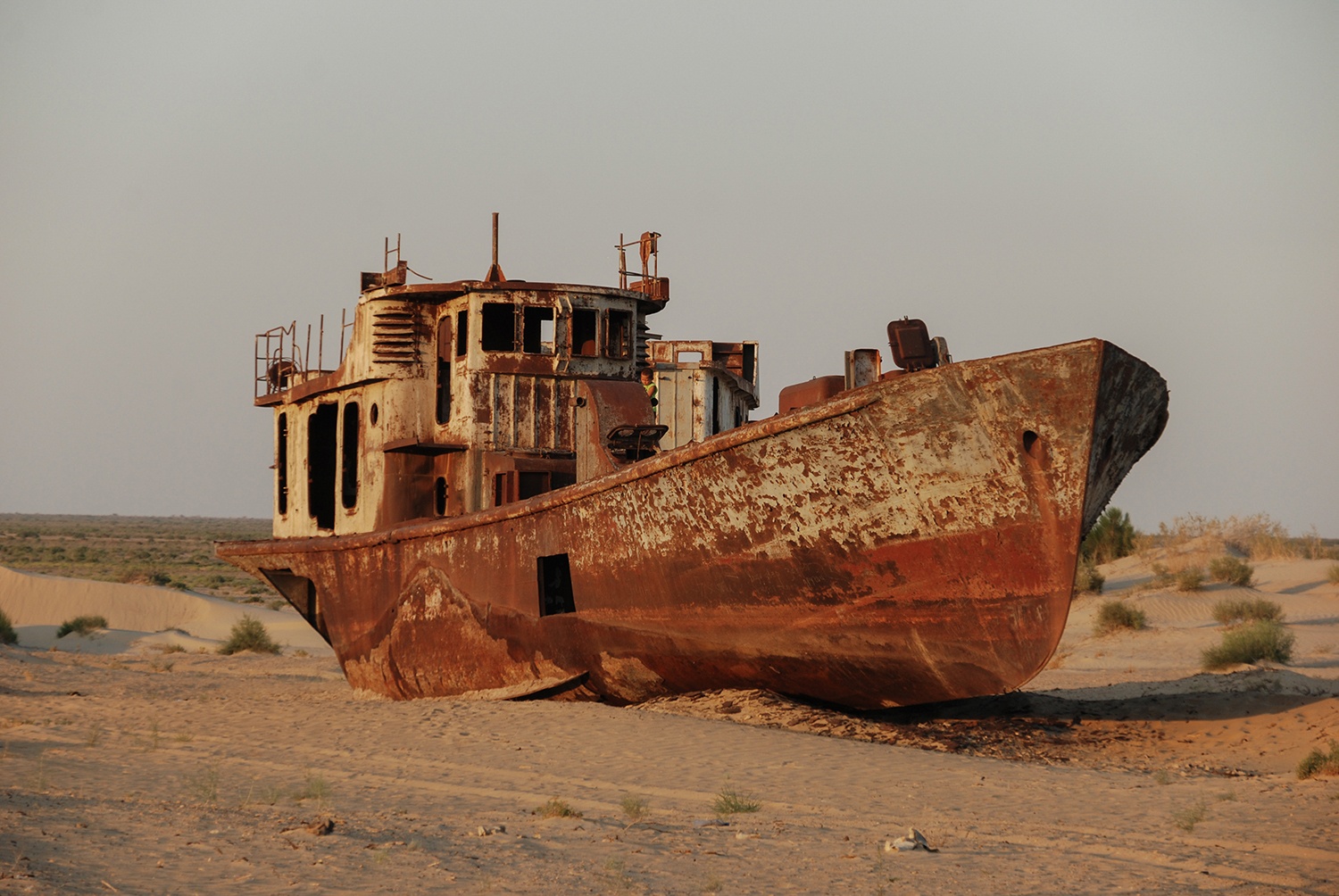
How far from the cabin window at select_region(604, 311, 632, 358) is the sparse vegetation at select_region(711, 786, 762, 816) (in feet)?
18.6

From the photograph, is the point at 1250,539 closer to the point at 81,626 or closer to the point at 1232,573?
the point at 1232,573

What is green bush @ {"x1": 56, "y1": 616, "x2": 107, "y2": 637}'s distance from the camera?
23016mm

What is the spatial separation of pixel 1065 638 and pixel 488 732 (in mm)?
13047

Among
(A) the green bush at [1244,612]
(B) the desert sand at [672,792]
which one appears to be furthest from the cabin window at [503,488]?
(A) the green bush at [1244,612]

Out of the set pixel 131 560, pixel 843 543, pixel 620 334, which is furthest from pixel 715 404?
pixel 131 560

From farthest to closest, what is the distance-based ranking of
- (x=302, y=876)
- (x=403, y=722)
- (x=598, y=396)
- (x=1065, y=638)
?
1. (x=1065, y=638)
2. (x=598, y=396)
3. (x=403, y=722)
4. (x=302, y=876)

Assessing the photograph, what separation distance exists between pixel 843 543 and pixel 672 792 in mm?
2077

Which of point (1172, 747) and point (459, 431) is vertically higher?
point (459, 431)

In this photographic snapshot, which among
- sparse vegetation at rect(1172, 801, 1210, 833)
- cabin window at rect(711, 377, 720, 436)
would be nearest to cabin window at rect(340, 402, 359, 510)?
cabin window at rect(711, 377, 720, 436)

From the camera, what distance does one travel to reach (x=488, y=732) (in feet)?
29.2

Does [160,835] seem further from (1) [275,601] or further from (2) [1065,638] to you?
(1) [275,601]

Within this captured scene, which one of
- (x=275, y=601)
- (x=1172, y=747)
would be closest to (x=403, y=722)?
(x=1172, y=747)

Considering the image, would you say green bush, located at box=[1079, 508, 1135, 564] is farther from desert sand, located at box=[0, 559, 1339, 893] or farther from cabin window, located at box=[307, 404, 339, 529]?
cabin window, located at box=[307, 404, 339, 529]

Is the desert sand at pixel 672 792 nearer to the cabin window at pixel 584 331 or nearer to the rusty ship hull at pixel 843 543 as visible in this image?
the rusty ship hull at pixel 843 543
